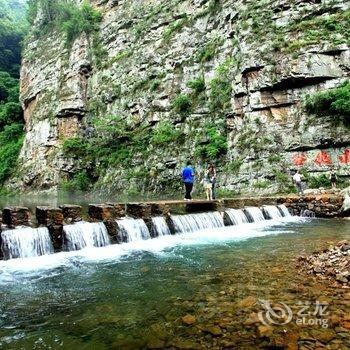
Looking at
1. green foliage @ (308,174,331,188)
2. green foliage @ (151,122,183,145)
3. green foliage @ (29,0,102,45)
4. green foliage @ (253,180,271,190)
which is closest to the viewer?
green foliage @ (308,174,331,188)

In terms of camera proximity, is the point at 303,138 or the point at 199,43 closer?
the point at 303,138

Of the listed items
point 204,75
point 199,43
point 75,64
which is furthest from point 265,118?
point 75,64

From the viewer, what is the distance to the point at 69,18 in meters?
46.6

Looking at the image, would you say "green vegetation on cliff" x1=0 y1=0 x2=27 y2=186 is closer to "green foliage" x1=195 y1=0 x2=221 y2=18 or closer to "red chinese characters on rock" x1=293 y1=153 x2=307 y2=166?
"green foliage" x1=195 y1=0 x2=221 y2=18

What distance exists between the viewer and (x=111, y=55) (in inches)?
1560

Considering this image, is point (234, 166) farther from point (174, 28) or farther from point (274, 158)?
point (174, 28)

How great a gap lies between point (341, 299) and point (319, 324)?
38.7 inches

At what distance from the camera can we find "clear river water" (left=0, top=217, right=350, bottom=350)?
4.17 meters

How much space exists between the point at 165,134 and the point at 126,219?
1808 centimetres

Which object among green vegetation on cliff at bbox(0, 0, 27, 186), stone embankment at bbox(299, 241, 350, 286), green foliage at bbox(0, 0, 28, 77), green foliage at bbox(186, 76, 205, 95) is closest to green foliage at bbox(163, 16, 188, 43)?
green foliage at bbox(186, 76, 205, 95)

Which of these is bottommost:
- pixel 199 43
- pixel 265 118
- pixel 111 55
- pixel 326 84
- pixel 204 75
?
pixel 265 118

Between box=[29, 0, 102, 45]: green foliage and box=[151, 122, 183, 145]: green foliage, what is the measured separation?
67.2 feet

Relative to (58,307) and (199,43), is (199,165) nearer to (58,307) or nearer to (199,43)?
(199,43)

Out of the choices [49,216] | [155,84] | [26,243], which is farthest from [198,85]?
[26,243]
